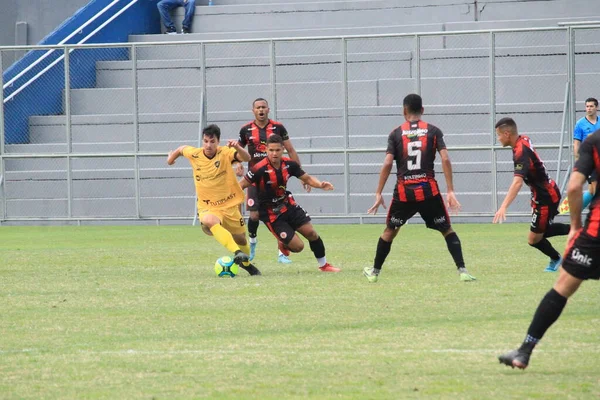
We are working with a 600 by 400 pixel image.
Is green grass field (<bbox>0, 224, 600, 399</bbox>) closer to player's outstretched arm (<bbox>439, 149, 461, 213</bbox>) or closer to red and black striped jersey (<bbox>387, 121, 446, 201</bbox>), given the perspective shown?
player's outstretched arm (<bbox>439, 149, 461, 213</bbox>)

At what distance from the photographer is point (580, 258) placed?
6.89 metres

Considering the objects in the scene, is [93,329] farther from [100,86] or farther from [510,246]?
[100,86]

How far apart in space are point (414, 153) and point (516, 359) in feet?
17.8

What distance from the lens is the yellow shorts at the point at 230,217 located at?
1367 cm

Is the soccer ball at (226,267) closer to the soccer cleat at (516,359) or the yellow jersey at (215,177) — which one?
the yellow jersey at (215,177)

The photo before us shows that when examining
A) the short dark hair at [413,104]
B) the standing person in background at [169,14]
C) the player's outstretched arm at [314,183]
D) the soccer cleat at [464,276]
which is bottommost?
the soccer cleat at [464,276]

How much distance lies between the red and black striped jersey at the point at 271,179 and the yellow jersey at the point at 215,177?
0.27 metres

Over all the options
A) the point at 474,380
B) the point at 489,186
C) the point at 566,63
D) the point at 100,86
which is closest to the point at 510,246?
the point at 489,186

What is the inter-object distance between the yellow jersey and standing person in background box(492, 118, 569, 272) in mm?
3141

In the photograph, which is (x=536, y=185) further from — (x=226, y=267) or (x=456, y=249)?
(x=226, y=267)

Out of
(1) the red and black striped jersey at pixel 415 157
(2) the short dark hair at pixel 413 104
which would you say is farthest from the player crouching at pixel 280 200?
(2) the short dark hair at pixel 413 104

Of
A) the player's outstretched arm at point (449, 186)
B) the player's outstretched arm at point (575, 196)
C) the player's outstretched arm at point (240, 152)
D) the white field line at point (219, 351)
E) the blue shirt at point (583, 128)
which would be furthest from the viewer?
the blue shirt at point (583, 128)

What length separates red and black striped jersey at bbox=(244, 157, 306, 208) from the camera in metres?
13.8

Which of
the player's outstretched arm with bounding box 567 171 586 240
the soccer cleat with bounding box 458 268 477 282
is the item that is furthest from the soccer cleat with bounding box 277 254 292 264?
the player's outstretched arm with bounding box 567 171 586 240
